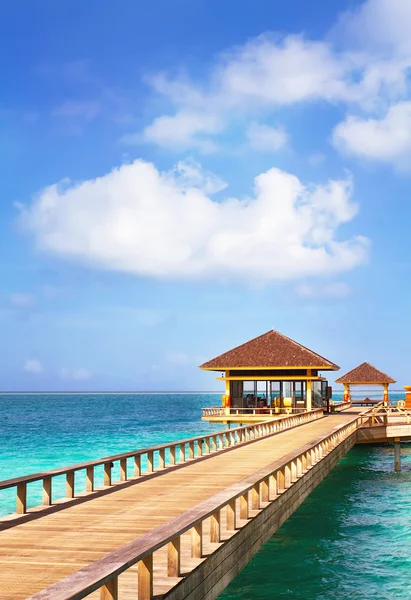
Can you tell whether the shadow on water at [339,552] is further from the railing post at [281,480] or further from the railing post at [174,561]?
the railing post at [174,561]

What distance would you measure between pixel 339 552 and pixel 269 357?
979 inches

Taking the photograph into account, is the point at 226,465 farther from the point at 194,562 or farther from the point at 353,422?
the point at 353,422

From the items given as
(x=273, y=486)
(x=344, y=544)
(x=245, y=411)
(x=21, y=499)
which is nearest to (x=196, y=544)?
(x=21, y=499)

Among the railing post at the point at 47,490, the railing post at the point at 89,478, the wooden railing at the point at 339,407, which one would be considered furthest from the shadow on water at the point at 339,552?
the wooden railing at the point at 339,407

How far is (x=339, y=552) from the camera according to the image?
15469 millimetres

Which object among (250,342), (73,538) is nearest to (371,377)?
(250,342)

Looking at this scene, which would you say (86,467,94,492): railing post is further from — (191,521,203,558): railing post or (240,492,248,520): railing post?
(191,521,203,558): railing post

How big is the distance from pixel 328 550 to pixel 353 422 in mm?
11368

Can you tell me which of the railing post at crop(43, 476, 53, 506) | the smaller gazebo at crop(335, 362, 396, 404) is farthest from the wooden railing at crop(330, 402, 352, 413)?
the railing post at crop(43, 476, 53, 506)

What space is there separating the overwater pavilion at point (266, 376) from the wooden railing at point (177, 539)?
78.4 ft

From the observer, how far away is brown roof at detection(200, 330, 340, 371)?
129 ft

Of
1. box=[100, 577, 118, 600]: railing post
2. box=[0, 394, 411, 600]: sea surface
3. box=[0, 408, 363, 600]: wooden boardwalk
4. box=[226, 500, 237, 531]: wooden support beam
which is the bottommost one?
box=[0, 394, 411, 600]: sea surface

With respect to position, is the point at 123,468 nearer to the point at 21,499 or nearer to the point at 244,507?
the point at 21,499

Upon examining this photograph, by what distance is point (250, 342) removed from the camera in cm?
4281
